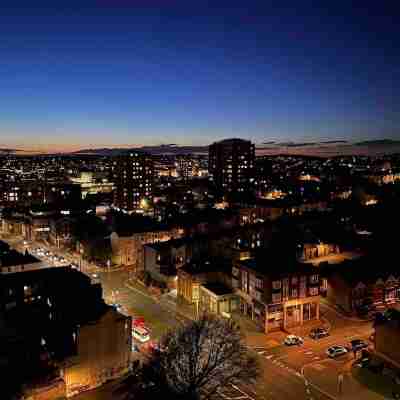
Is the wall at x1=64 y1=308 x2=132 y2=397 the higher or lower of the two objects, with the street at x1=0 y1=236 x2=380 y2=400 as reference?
higher

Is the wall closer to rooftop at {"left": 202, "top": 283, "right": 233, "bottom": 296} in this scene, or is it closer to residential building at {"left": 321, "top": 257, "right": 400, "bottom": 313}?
rooftop at {"left": 202, "top": 283, "right": 233, "bottom": 296}

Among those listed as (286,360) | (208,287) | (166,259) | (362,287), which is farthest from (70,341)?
(362,287)

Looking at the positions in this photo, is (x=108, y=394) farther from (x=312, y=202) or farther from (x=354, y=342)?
(x=312, y=202)

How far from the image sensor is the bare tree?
Result: 16.3 metres

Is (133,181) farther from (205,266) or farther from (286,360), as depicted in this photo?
(286,360)

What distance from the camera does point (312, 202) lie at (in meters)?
63.4

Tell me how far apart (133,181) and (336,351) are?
57.1 meters

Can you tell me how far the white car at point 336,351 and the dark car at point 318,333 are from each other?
162 cm

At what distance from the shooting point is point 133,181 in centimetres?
7331

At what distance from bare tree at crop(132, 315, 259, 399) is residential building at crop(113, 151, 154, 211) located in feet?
184

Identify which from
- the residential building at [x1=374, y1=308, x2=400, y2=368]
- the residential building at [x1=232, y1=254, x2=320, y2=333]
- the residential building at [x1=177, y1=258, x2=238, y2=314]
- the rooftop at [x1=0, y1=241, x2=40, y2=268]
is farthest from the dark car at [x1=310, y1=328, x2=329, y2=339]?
the rooftop at [x1=0, y1=241, x2=40, y2=268]

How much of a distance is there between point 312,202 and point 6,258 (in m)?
45.1

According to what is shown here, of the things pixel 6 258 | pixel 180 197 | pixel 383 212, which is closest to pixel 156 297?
pixel 6 258

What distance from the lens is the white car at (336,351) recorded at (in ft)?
66.2
